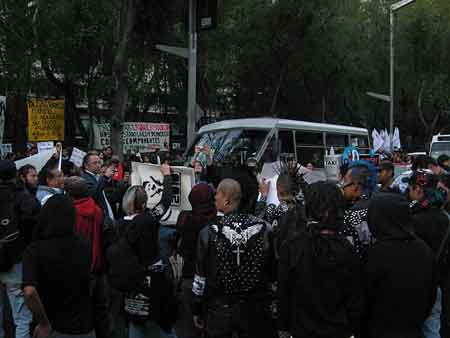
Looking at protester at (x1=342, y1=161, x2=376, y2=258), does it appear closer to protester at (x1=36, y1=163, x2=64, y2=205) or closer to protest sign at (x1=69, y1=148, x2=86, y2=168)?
protester at (x1=36, y1=163, x2=64, y2=205)

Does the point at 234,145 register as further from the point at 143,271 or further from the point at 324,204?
the point at 324,204

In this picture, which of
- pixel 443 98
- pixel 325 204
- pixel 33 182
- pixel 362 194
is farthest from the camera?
pixel 443 98

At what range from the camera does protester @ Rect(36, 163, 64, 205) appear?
5945 mm

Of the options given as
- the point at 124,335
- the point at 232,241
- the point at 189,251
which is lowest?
the point at 124,335

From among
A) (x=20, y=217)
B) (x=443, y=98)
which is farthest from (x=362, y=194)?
(x=443, y=98)

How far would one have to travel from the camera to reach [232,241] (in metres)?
3.89

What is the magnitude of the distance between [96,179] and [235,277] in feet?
12.1

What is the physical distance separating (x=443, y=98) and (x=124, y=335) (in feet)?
95.0

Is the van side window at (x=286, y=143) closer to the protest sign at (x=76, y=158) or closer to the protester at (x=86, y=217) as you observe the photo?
the protest sign at (x=76, y=158)

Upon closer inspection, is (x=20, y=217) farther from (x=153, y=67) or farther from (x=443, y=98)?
(x=443, y=98)

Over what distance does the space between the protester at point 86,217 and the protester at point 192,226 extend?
2.35 feet

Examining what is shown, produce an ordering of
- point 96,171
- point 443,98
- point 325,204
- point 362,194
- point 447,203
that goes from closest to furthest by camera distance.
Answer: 1. point 325,204
2. point 362,194
3. point 447,203
4. point 96,171
5. point 443,98

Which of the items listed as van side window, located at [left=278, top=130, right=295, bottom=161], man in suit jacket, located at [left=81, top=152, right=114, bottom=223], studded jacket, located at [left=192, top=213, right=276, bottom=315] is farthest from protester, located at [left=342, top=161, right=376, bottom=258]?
van side window, located at [left=278, top=130, right=295, bottom=161]

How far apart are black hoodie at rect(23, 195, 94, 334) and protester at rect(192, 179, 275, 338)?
34.0 inches
